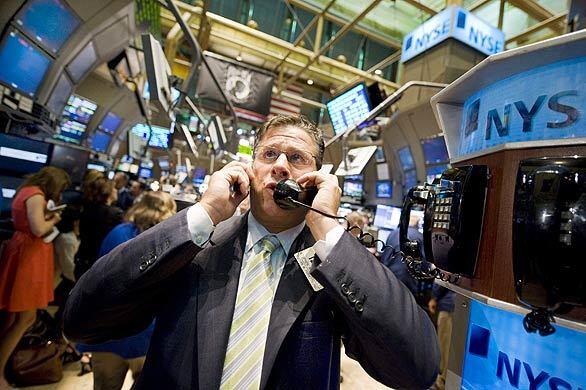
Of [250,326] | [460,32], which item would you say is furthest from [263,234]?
[460,32]

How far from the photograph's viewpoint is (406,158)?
866 centimetres

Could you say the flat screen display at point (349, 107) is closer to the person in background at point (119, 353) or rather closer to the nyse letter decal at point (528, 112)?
the person in background at point (119, 353)

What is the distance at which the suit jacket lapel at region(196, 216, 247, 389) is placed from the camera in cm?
104

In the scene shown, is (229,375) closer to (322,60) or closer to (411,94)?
(411,94)

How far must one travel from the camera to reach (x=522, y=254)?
71 centimetres

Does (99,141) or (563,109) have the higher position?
(99,141)

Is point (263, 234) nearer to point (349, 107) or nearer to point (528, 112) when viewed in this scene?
point (528, 112)

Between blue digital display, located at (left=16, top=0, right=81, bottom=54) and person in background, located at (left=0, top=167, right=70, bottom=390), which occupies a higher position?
blue digital display, located at (left=16, top=0, right=81, bottom=54)

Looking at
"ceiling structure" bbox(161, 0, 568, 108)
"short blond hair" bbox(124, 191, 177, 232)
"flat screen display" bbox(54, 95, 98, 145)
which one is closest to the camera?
"short blond hair" bbox(124, 191, 177, 232)

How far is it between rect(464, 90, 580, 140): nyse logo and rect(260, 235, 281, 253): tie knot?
0.79m

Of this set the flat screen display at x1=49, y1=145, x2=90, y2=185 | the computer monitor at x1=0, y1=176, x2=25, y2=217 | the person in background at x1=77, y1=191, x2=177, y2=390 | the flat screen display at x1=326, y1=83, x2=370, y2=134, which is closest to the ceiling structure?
the flat screen display at x1=326, y1=83, x2=370, y2=134

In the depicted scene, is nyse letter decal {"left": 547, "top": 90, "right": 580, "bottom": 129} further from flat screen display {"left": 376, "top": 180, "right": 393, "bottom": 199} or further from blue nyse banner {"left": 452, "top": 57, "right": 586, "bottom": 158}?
flat screen display {"left": 376, "top": 180, "right": 393, "bottom": 199}

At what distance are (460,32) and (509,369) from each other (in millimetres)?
7164

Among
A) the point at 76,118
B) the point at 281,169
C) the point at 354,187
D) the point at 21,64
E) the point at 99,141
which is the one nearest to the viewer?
the point at 281,169
